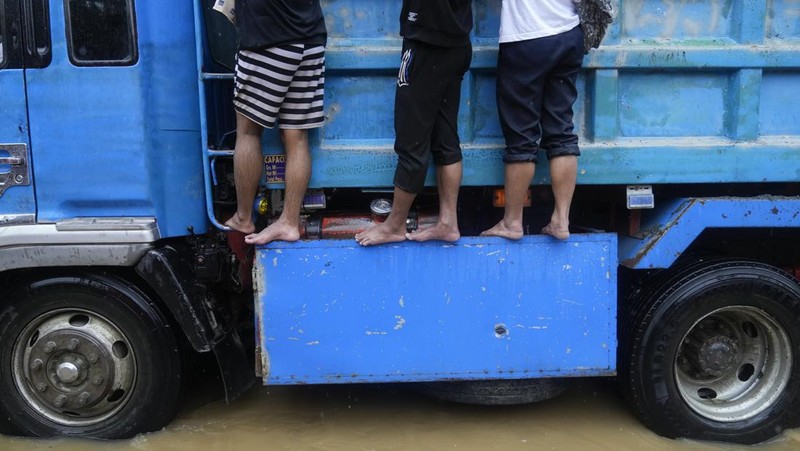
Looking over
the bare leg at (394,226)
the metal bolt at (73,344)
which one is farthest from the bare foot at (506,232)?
the metal bolt at (73,344)

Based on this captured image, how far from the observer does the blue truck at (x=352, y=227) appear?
283cm

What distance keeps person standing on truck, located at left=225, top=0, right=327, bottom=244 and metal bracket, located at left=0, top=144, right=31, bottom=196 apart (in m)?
0.92

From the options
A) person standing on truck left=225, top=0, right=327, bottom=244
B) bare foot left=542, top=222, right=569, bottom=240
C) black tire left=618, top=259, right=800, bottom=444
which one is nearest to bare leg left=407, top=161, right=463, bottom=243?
bare foot left=542, top=222, right=569, bottom=240

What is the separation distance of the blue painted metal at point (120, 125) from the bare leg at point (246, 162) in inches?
10.8

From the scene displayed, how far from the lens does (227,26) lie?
3.13 m

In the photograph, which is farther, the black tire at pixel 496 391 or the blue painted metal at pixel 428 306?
the black tire at pixel 496 391

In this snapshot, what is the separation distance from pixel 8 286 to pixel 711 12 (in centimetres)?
349

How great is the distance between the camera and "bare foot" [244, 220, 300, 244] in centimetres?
286

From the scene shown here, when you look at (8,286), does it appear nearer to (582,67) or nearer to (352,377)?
(352,377)

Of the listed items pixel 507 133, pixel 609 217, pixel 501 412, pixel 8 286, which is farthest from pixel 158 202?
pixel 609 217

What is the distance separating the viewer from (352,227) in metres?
3.05

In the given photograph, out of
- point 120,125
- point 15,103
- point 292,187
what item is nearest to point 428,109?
point 292,187

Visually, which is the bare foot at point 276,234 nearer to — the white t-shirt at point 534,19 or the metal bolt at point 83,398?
the metal bolt at point 83,398

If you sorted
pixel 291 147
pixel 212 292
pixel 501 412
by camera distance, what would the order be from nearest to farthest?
1. pixel 291 147
2. pixel 212 292
3. pixel 501 412
